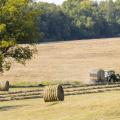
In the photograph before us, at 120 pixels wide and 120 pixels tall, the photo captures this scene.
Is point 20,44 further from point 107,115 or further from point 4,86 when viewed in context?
point 107,115

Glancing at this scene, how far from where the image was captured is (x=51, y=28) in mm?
198500

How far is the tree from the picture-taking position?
50.2m

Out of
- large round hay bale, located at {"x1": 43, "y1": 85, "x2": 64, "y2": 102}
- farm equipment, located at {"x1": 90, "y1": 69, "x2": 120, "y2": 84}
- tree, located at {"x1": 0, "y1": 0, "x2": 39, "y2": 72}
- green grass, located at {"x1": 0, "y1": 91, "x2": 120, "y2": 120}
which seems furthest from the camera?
farm equipment, located at {"x1": 90, "y1": 69, "x2": 120, "y2": 84}

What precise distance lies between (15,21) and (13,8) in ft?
5.19

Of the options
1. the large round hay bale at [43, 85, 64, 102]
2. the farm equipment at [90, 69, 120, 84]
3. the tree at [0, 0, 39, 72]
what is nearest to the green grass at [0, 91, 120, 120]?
the large round hay bale at [43, 85, 64, 102]

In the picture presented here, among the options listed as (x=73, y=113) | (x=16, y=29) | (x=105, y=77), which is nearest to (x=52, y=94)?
(x=73, y=113)

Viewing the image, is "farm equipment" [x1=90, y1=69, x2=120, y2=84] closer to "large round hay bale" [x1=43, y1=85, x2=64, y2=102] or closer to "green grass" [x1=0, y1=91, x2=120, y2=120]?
"large round hay bale" [x1=43, y1=85, x2=64, y2=102]

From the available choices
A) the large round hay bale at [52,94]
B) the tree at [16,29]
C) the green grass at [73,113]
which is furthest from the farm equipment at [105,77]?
the green grass at [73,113]

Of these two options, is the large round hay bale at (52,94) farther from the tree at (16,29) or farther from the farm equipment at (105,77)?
the farm equipment at (105,77)

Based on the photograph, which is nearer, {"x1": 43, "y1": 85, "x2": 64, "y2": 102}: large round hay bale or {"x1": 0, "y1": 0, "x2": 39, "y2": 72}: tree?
{"x1": 43, "y1": 85, "x2": 64, "y2": 102}: large round hay bale

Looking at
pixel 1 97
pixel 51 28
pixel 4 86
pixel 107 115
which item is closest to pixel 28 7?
pixel 4 86

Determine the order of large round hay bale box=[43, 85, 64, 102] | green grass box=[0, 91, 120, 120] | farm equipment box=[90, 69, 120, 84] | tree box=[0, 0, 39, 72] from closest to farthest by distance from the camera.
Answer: green grass box=[0, 91, 120, 120] < large round hay bale box=[43, 85, 64, 102] < tree box=[0, 0, 39, 72] < farm equipment box=[90, 69, 120, 84]

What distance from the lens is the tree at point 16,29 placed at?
50250mm

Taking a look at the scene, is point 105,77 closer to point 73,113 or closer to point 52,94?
point 52,94
